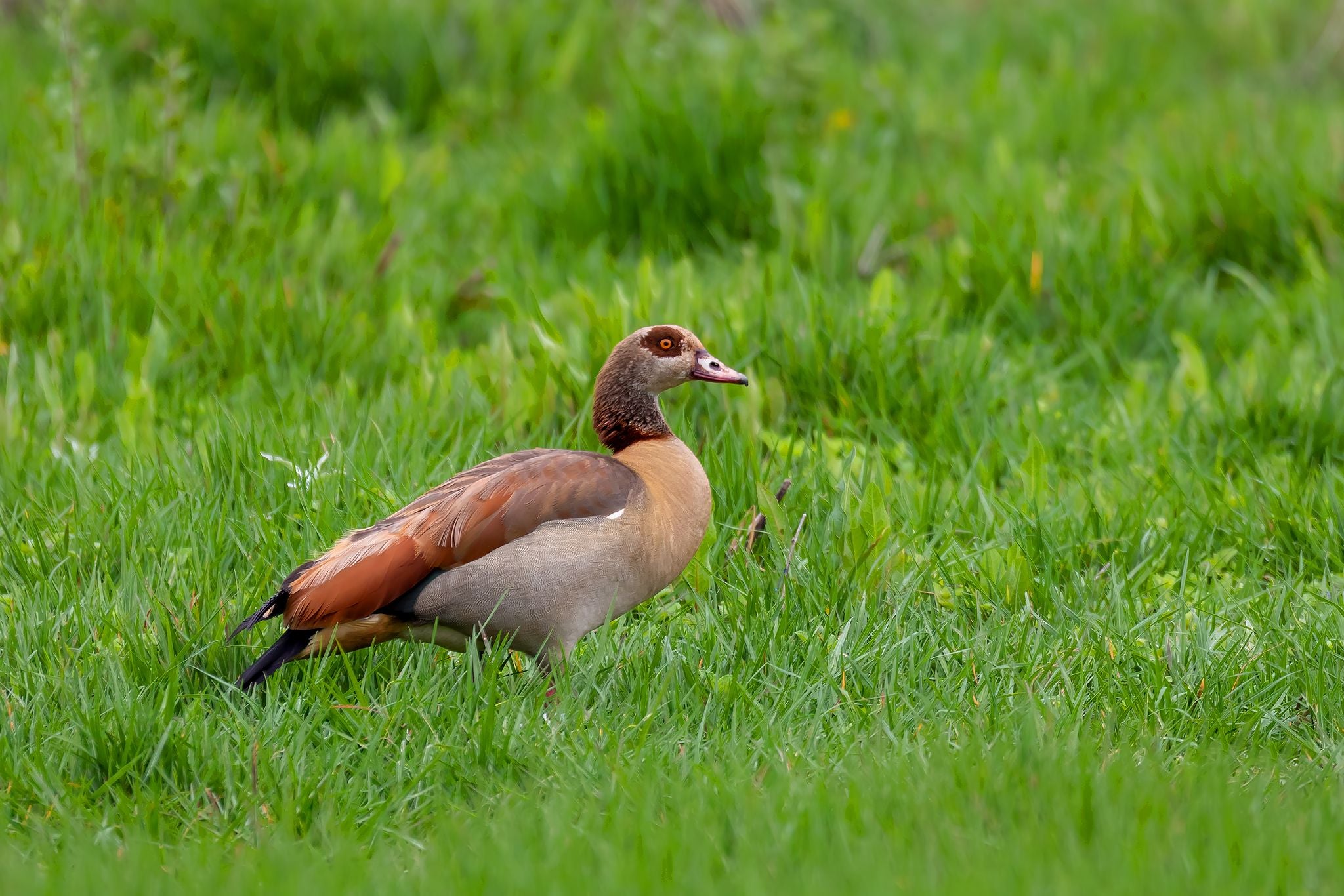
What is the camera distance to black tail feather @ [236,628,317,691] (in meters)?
3.71

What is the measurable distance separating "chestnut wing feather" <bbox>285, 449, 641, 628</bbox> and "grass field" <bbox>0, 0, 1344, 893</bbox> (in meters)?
0.23

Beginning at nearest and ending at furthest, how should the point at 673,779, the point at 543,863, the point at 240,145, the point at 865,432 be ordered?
the point at 543,863 → the point at 673,779 → the point at 865,432 → the point at 240,145

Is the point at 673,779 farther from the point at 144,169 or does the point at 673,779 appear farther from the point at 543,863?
the point at 144,169

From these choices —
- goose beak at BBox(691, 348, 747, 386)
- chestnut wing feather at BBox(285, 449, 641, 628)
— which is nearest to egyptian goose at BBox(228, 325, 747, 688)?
chestnut wing feather at BBox(285, 449, 641, 628)

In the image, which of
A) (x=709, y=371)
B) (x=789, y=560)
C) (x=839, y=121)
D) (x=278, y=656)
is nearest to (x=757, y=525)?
(x=789, y=560)

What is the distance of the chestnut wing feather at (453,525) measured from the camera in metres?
3.72

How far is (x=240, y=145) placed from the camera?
24.0 ft

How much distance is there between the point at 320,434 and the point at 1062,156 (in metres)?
4.49

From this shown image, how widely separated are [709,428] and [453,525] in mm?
1663

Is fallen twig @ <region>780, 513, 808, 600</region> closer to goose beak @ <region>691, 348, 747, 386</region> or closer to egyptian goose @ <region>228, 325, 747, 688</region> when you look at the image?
egyptian goose @ <region>228, 325, 747, 688</region>

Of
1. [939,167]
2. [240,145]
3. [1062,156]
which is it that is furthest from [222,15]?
[1062,156]

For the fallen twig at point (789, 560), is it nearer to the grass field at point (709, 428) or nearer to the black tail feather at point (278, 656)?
the grass field at point (709, 428)

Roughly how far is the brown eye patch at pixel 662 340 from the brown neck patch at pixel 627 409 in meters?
0.07

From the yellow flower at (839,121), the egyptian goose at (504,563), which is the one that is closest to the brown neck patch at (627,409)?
the egyptian goose at (504,563)
